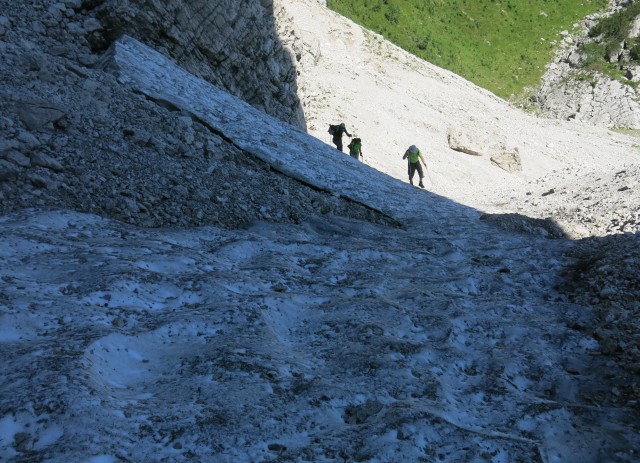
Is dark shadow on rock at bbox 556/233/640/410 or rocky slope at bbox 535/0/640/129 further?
rocky slope at bbox 535/0/640/129

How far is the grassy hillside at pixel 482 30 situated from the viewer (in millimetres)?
44219

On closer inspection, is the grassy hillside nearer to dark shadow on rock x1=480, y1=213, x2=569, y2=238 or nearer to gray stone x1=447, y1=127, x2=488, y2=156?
gray stone x1=447, y1=127, x2=488, y2=156

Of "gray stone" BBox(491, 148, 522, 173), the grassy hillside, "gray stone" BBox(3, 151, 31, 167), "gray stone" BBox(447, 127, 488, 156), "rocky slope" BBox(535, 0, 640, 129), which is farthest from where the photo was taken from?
the grassy hillside

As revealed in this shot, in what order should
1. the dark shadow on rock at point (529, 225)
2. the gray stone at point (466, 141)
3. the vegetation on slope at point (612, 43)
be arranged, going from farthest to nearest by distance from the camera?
the vegetation on slope at point (612, 43)
the gray stone at point (466, 141)
the dark shadow on rock at point (529, 225)

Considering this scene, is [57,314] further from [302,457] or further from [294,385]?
[302,457]

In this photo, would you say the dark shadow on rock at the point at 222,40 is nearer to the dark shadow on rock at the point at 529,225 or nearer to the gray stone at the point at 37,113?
the gray stone at the point at 37,113

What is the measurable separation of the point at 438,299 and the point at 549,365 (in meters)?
1.93

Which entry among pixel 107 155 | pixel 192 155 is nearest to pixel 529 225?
pixel 192 155

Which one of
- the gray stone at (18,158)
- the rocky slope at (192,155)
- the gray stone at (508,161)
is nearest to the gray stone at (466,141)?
the gray stone at (508,161)

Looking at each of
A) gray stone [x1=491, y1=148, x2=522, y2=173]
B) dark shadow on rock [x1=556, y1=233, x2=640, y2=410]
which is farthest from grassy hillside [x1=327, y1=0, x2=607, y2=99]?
dark shadow on rock [x1=556, y1=233, x2=640, y2=410]

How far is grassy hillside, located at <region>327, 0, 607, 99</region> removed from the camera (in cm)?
4422

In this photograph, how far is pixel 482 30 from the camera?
5000 centimetres

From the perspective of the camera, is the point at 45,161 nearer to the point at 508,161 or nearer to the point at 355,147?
the point at 355,147

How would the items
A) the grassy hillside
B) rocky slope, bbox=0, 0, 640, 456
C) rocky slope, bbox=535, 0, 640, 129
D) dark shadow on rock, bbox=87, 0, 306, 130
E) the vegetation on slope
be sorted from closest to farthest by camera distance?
rocky slope, bbox=0, 0, 640, 456, dark shadow on rock, bbox=87, 0, 306, 130, rocky slope, bbox=535, 0, 640, 129, the vegetation on slope, the grassy hillside
